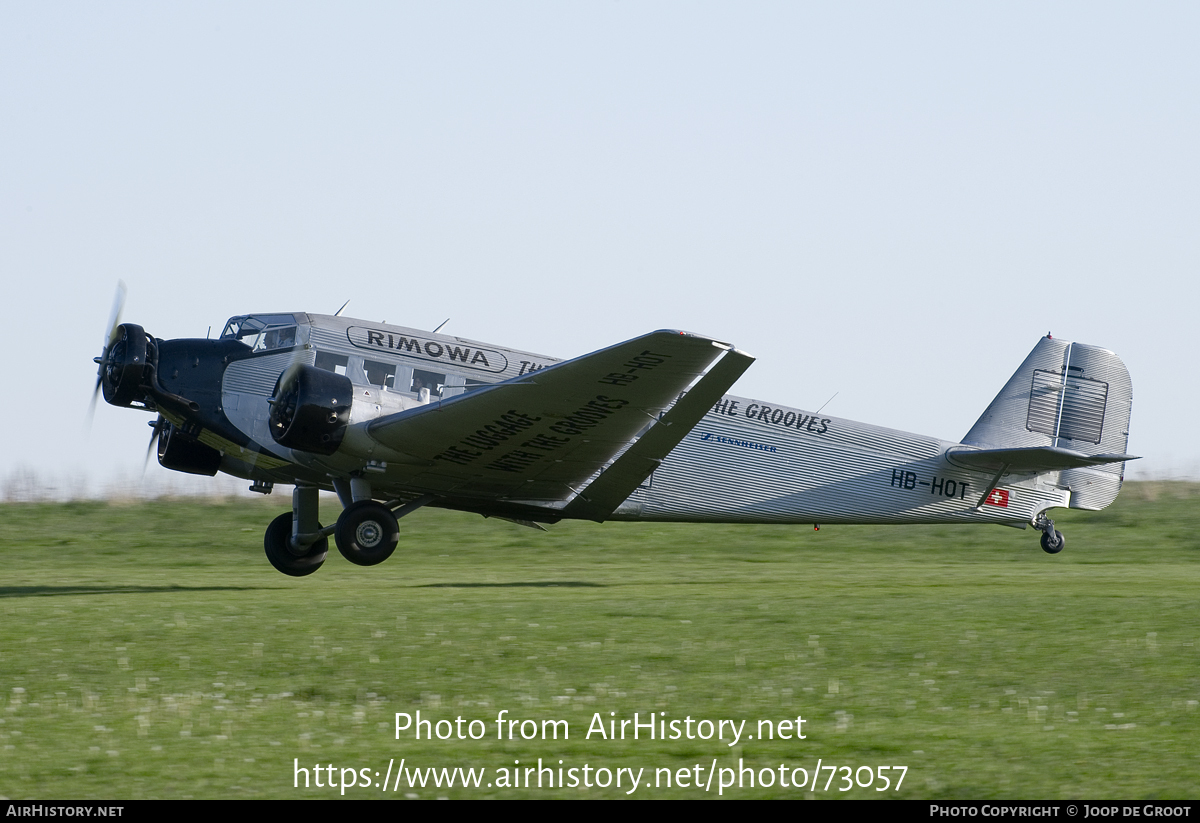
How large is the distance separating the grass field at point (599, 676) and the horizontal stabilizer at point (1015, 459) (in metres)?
1.60

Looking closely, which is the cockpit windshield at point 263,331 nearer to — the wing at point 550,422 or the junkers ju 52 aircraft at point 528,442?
the junkers ju 52 aircraft at point 528,442

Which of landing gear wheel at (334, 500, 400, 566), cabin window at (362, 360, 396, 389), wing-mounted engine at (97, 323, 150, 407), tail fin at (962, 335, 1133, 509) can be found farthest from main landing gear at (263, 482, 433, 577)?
tail fin at (962, 335, 1133, 509)

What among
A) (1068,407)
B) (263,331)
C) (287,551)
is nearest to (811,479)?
(1068,407)

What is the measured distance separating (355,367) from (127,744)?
28.1ft

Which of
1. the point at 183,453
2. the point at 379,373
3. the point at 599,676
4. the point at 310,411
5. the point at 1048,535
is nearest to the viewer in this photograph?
the point at 599,676

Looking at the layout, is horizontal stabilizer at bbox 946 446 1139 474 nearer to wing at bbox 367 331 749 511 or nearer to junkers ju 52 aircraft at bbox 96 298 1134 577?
junkers ju 52 aircraft at bbox 96 298 1134 577

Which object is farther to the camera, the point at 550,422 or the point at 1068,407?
the point at 1068,407

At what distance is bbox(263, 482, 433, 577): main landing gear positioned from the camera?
1532 cm

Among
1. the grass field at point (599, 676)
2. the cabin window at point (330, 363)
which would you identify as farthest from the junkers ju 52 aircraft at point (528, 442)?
the grass field at point (599, 676)

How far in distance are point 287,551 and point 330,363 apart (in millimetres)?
2999

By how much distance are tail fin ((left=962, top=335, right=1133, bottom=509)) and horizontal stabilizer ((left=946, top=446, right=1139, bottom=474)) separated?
3.33 ft

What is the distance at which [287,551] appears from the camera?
55.8ft

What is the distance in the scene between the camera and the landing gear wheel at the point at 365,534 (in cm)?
1527

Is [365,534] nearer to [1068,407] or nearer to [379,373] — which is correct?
[379,373]
